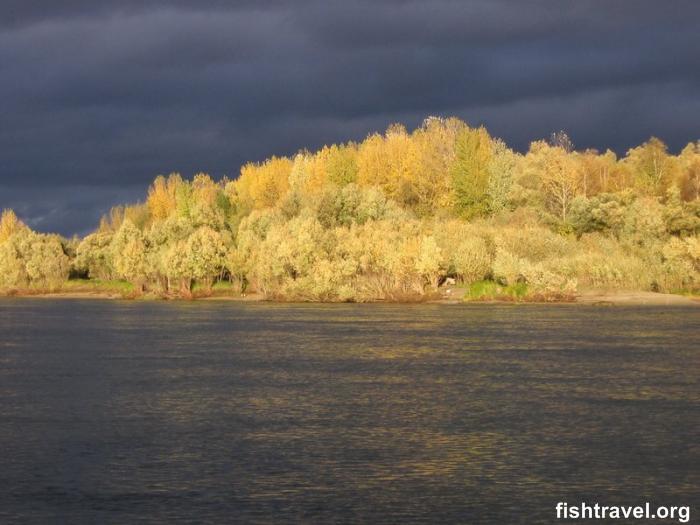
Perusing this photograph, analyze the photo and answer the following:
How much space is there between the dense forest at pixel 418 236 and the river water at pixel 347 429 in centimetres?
6027

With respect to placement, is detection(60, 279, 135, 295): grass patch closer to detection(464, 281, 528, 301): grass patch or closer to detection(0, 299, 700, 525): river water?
detection(464, 281, 528, 301): grass patch

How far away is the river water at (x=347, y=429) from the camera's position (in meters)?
23.4

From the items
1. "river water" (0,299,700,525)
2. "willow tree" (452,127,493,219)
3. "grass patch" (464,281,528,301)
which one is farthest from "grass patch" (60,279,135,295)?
"river water" (0,299,700,525)

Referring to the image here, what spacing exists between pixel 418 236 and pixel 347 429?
10175cm

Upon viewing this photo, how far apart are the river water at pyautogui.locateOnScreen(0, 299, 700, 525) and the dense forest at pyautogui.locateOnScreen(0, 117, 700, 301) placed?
6027 centimetres

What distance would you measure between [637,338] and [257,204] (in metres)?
138

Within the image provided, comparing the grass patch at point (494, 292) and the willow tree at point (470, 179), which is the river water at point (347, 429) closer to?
the grass patch at point (494, 292)

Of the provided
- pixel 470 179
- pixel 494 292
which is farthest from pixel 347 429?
pixel 470 179

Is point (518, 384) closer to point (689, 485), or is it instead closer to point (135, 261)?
point (689, 485)

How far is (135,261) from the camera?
515ft

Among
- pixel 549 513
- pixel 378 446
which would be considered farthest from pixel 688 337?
pixel 549 513

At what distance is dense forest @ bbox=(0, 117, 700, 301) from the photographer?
126 m

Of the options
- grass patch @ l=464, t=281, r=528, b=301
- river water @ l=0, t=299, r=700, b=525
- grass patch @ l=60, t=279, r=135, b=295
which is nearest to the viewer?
river water @ l=0, t=299, r=700, b=525

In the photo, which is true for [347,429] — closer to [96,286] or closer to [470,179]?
[470,179]
